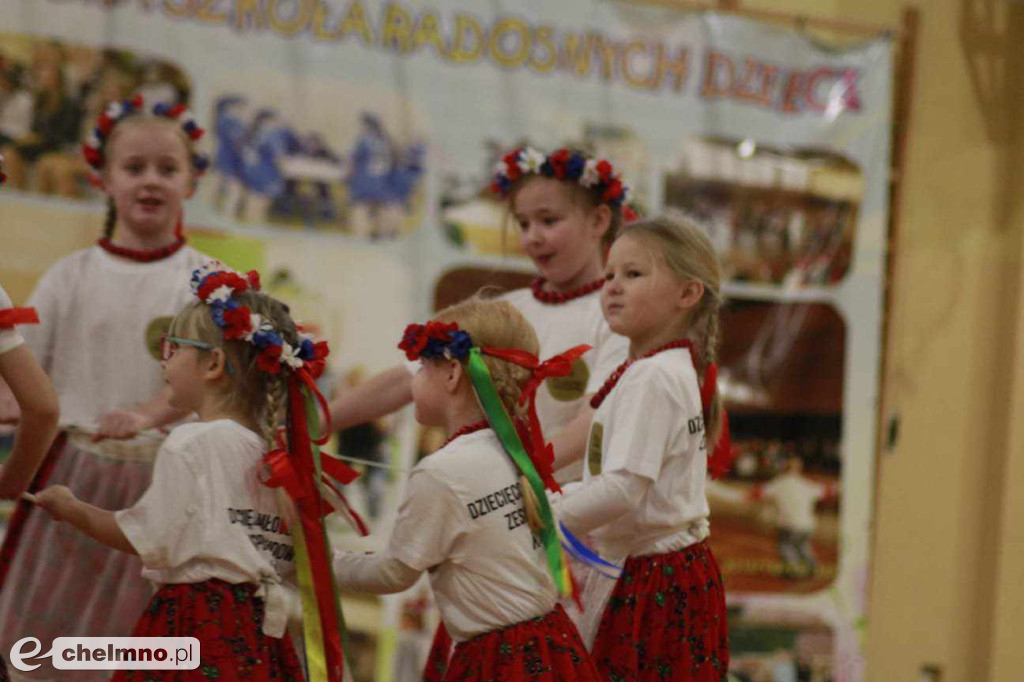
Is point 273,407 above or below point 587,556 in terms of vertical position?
above

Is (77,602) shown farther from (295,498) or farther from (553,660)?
(553,660)

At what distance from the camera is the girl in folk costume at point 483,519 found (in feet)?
7.24

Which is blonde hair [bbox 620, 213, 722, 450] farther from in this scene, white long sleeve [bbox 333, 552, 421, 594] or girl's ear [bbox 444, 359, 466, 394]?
white long sleeve [bbox 333, 552, 421, 594]

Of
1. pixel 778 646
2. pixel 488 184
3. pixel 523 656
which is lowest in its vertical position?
pixel 778 646

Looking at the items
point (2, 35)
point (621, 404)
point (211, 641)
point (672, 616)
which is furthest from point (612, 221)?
point (2, 35)

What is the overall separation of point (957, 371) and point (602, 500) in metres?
3.23

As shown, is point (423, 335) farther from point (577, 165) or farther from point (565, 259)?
point (577, 165)

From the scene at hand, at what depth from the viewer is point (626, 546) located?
8.23ft

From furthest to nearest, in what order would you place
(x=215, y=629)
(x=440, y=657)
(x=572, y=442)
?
(x=572, y=442)
(x=440, y=657)
(x=215, y=629)

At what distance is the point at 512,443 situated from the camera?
2279mm

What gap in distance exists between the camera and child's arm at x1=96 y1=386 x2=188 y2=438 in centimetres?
284

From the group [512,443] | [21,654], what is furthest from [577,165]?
[21,654]

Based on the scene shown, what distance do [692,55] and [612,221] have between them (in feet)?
6.11

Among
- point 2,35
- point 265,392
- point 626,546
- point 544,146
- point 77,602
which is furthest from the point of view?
point 544,146
